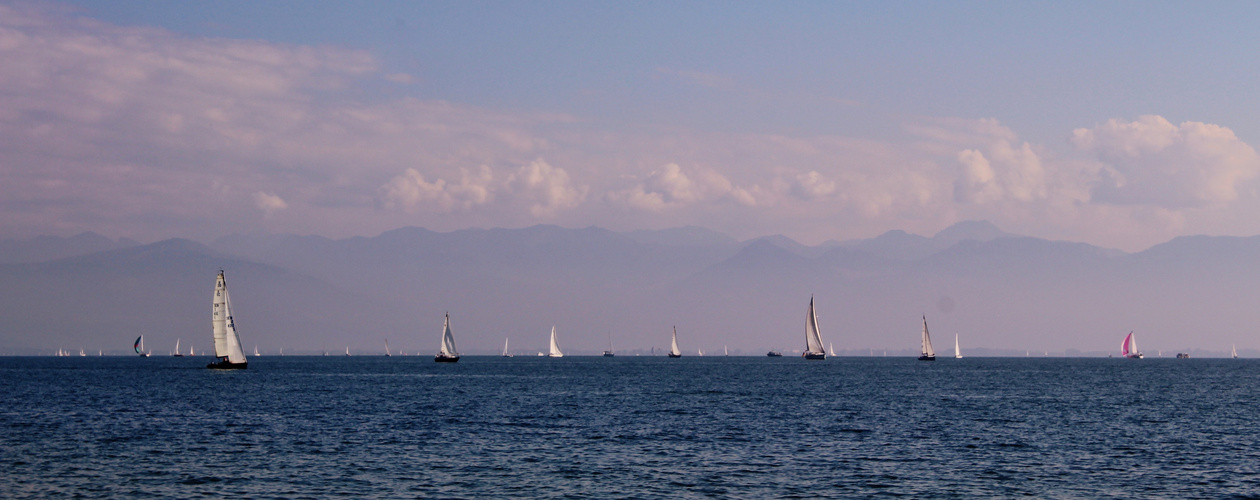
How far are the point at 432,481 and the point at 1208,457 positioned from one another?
41573 millimetres

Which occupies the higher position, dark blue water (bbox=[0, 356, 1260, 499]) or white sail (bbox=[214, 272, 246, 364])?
white sail (bbox=[214, 272, 246, 364])

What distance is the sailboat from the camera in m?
145

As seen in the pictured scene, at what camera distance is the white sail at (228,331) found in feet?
473

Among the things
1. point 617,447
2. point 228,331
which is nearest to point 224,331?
point 228,331

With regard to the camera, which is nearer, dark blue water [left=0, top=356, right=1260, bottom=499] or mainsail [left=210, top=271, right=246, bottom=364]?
dark blue water [left=0, top=356, right=1260, bottom=499]

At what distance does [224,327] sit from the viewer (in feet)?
494

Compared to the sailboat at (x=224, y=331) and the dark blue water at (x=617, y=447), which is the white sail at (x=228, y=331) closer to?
the sailboat at (x=224, y=331)

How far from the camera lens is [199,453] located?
56938 millimetres

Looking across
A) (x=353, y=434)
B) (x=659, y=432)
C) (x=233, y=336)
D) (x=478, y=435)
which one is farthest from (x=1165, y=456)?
(x=233, y=336)

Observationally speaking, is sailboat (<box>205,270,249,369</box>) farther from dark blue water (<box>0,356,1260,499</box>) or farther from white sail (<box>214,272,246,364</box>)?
dark blue water (<box>0,356,1260,499</box>)

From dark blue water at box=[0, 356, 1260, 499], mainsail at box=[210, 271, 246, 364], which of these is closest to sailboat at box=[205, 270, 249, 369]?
mainsail at box=[210, 271, 246, 364]

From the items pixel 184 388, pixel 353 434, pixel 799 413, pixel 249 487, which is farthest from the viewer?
pixel 184 388

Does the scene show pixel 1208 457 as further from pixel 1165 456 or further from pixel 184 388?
pixel 184 388

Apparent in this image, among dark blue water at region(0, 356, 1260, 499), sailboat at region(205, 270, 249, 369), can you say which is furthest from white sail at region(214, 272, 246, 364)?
dark blue water at region(0, 356, 1260, 499)
